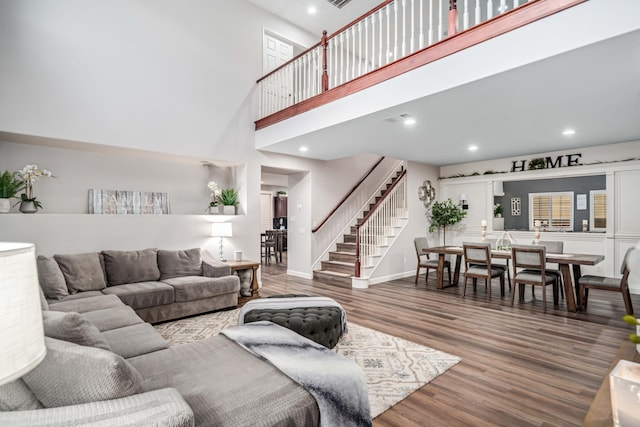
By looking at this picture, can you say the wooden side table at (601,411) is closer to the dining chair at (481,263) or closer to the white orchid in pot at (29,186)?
the dining chair at (481,263)

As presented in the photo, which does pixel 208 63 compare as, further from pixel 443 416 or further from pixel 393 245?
pixel 443 416

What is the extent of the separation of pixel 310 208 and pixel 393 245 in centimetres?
199

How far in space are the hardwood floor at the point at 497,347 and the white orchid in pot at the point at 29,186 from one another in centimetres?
355

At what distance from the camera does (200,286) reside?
4.34 meters

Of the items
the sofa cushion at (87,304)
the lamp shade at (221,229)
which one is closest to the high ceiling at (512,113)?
the lamp shade at (221,229)

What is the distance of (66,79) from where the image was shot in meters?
4.33

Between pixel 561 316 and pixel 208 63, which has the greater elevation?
pixel 208 63

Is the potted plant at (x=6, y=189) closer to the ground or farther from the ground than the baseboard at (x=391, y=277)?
farther from the ground

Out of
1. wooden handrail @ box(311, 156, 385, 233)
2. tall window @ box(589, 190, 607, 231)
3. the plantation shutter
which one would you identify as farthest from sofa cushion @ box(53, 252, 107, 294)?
the plantation shutter

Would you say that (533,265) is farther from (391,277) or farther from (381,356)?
(381,356)

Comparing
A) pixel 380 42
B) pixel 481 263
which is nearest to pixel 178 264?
pixel 380 42

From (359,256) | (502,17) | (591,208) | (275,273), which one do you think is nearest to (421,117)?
(502,17)

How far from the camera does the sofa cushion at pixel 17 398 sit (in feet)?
3.57

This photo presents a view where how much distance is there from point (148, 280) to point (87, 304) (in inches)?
45.7
